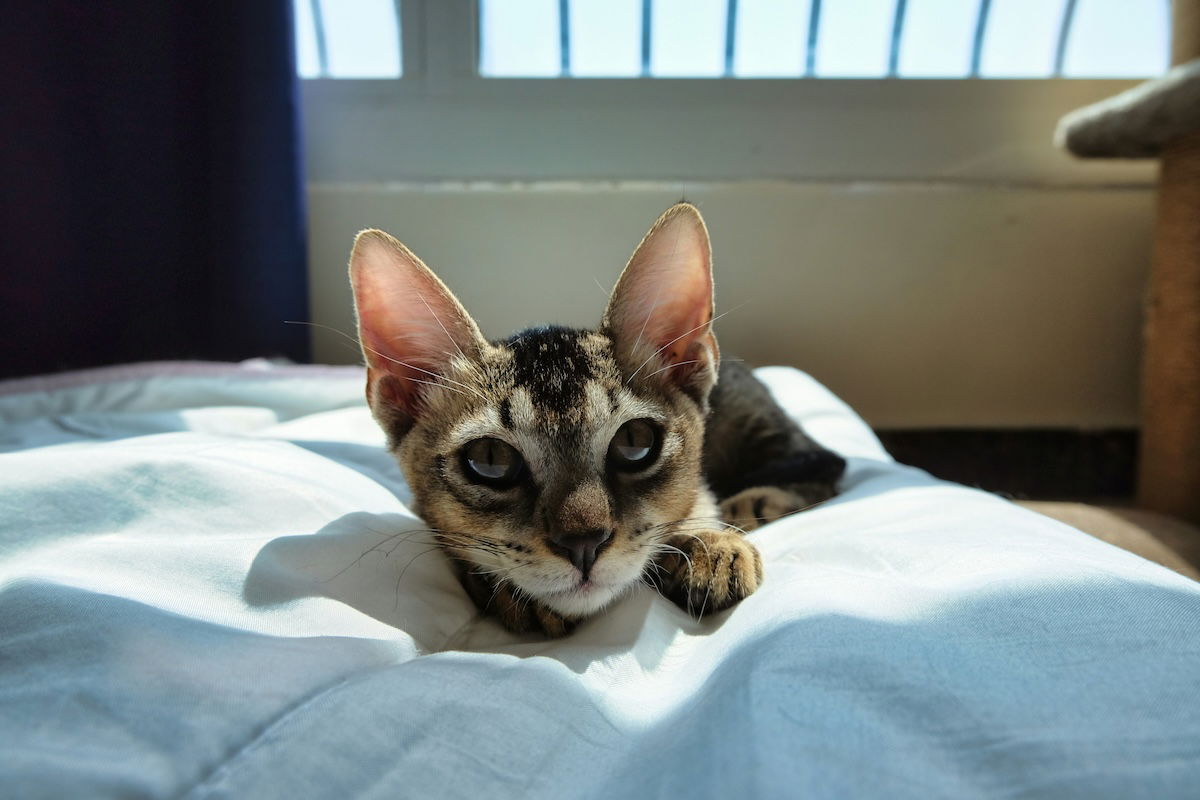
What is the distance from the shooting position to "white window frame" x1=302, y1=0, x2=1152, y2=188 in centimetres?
200

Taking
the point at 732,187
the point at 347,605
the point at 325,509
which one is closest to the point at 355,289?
the point at 325,509

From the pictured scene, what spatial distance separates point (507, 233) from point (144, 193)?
0.99 m

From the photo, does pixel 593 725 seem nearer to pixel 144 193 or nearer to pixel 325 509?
pixel 325 509

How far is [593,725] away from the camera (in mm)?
475

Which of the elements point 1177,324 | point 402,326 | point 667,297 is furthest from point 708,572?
point 1177,324

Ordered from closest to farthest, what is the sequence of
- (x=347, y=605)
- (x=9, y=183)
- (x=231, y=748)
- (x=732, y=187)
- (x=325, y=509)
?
1. (x=231, y=748)
2. (x=347, y=605)
3. (x=325, y=509)
4. (x=9, y=183)
5. (x=732, y=187)

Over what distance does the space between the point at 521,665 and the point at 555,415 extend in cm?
29

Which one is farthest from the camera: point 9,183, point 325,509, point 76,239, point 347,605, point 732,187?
point 732,187

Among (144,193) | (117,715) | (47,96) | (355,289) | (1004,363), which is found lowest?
(1004,363)

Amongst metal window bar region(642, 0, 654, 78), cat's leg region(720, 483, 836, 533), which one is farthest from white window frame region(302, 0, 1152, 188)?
cat's leg region(720, 483, 836, 533)

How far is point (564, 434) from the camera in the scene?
0.74m

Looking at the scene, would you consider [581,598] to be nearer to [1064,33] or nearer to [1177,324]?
[1177,324]

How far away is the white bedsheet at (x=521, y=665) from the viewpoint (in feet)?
1.22

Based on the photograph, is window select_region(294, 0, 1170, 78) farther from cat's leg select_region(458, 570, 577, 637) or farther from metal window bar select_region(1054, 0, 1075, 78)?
cat's leg select_region(458, 570, 577, 637)
